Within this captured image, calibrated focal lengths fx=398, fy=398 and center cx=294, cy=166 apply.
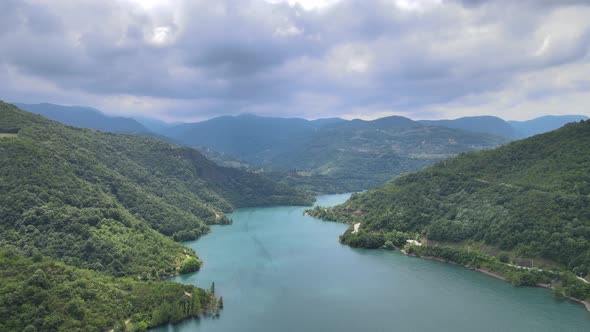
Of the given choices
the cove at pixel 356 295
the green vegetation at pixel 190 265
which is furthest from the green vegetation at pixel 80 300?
the green vegetation at pixel 190 265

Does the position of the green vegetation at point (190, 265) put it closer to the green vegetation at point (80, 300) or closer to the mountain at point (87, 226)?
the mountain at point (87, 226)

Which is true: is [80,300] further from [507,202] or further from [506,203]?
[507,202]

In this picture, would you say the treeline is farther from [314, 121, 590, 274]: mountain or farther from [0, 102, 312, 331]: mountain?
[0, 102, 312, 331]: mountain

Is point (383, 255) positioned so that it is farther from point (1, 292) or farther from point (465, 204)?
point (1, 292)

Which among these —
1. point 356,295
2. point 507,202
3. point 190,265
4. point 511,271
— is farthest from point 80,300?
point 507,202

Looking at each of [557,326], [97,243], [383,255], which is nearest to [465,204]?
[383,255]
